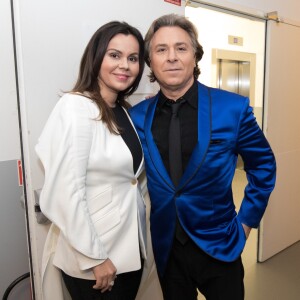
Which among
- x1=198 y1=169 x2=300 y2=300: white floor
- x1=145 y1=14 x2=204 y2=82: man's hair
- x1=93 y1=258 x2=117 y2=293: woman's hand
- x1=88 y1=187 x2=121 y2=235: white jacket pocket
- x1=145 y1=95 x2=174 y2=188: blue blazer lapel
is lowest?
x1=198 y1=169 x2=300 y2=300: white floor

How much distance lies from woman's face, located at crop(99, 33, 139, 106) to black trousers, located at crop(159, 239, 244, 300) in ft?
2.49

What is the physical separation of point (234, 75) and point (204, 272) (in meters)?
3.26

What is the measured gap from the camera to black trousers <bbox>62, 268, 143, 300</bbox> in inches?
46.9

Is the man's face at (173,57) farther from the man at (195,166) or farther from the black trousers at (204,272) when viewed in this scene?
the black trousers at (204,272)

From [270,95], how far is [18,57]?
2.08m

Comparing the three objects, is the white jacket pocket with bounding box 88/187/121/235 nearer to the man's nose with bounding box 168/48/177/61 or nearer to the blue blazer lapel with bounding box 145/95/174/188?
the blue blazer lapel with bounding box 145/95/174/188

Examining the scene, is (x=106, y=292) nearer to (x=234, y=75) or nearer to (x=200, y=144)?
(x=200, y=144)

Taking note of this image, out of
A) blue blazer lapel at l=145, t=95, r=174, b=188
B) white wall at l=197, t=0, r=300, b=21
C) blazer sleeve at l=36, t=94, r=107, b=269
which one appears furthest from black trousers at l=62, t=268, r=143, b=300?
white wall at l=197, t=0, r=300, b=21

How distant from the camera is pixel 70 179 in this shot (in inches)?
41.6

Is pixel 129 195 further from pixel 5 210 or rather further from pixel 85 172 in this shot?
pixel 5 210

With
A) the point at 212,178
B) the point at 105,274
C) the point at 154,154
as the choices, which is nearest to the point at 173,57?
the point at 154,154

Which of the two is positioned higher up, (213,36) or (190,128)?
(213,36)

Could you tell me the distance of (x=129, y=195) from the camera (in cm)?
125

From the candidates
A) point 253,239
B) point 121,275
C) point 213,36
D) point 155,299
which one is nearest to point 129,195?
point 121,275
